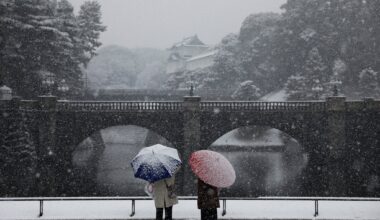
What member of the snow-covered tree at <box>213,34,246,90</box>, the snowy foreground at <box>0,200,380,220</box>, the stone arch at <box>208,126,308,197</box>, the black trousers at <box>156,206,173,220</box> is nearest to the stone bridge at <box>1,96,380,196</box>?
the stone arch at <box>208,126,308,197</box>

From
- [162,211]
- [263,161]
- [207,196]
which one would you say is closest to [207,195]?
[207,196]

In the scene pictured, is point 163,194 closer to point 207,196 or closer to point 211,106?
point 207,196

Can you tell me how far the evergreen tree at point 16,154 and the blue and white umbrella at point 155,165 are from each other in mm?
24446

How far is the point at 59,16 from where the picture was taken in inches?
2052

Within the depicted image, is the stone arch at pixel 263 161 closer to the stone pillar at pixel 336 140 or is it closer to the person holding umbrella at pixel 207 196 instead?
the stone pillar at pixel 336 140

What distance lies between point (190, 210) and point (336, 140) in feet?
73.4

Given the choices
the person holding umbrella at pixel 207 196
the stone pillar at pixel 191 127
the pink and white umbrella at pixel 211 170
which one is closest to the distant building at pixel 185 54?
the stone pillar at pixel 191 127

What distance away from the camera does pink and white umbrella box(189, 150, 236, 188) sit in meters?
9.80

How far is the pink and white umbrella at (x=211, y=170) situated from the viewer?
32.1 ft

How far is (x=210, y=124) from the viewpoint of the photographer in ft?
113

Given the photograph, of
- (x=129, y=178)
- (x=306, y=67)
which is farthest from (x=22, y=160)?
(x=306, y=67)

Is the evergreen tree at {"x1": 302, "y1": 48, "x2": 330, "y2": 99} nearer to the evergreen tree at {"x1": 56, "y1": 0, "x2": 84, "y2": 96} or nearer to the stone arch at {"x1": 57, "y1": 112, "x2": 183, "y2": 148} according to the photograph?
the stone arch at {"x1": 57, "y1": 112, "x2": 183, "y2": 148}

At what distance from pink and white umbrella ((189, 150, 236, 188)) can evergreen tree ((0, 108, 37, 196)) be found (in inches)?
1002

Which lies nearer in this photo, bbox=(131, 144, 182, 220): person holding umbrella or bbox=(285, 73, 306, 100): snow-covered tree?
bbox=(131, 144, 182, 220): person holding umbrella
